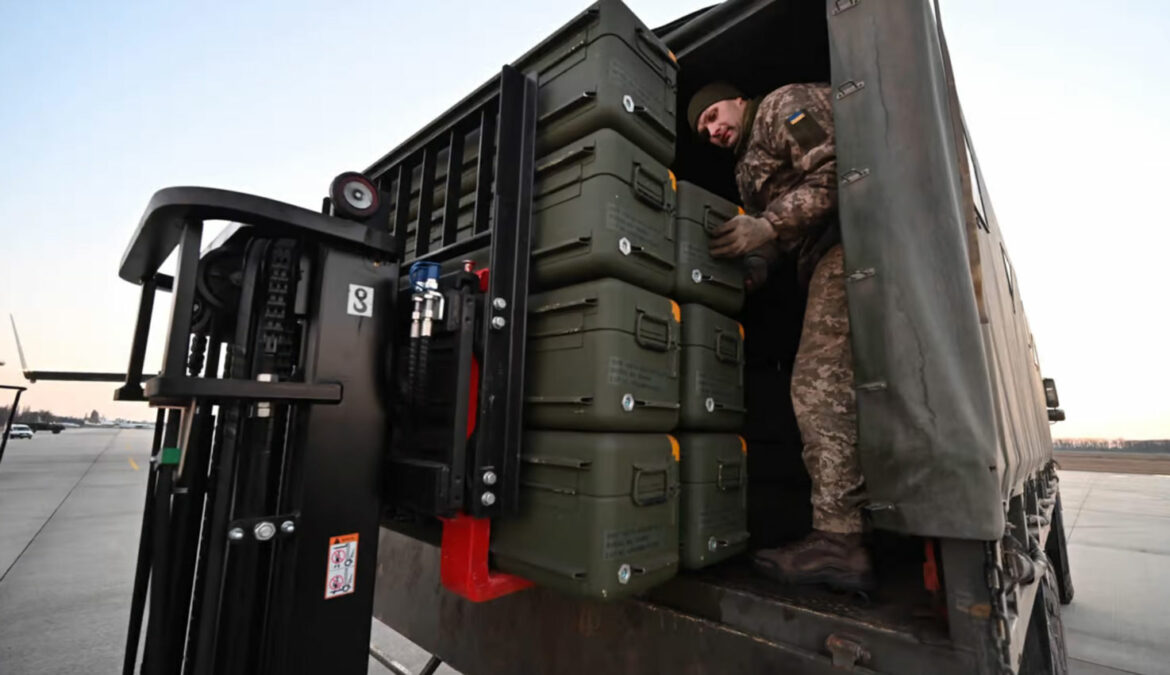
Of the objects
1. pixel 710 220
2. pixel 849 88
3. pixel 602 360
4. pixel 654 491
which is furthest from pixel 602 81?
pixel 654 491

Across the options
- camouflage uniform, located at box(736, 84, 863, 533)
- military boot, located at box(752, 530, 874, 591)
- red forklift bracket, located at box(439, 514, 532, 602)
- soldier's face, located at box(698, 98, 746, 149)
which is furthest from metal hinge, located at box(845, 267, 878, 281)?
red forklift bracket, located at box(439, 514, 532, 602)

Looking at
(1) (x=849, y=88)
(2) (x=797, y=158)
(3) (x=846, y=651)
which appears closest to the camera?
(3) (x=846, y=651)

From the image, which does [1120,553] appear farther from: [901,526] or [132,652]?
[132,652]

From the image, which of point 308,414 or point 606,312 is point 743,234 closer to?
point 606,312

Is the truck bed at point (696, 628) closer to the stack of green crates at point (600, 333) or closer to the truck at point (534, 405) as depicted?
the truck at point (534, 405)

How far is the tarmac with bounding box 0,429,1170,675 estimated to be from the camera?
348 cm

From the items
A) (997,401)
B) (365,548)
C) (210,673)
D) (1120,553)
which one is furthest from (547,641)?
(1120,553)

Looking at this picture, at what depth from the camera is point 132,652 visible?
1449 mm

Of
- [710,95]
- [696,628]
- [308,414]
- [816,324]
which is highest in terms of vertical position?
Result: [710,95]

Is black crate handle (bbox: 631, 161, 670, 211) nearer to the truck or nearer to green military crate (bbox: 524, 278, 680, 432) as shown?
the truck

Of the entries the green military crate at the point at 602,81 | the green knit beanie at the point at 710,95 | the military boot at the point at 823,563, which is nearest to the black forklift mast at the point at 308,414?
the green military crate at the point at 602,81

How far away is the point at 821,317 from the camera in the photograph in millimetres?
1957

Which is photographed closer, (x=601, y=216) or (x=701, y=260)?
(x=601, y=216)

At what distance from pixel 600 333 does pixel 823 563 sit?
1.02 metres
